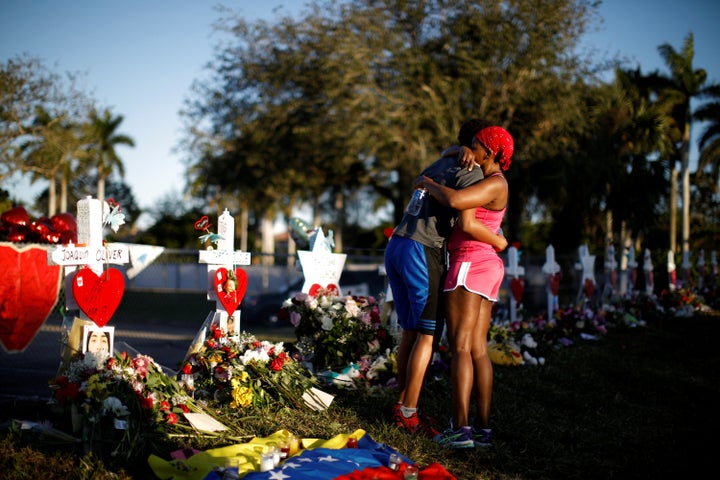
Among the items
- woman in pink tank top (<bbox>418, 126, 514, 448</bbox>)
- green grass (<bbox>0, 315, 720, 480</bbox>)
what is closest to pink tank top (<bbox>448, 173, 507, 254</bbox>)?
woman in pink tank top (<bbox>418, 126, 514, 448</bbox>)

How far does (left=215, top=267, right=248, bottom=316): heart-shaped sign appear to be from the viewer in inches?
200

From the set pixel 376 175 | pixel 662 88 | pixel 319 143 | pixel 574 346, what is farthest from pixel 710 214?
pixel 574 346

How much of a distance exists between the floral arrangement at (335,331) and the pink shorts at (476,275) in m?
1.79

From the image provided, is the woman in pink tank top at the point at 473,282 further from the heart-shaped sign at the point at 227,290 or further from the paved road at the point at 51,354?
the paved road at the point at 51,354

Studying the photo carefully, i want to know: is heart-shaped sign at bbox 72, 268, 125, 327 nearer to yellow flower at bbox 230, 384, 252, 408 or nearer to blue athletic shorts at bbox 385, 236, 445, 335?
yellow flower at bbox 230, 384, 252, 408

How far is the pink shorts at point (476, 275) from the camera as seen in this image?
395cm

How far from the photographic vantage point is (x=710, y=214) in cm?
4456

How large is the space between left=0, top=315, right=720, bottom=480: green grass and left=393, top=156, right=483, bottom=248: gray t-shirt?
1202 millimetres

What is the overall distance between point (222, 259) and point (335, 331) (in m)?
1.18

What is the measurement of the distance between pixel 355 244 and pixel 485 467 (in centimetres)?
4828

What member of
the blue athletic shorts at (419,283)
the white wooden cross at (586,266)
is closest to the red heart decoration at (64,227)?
the blue athletic shorts at (419,283)

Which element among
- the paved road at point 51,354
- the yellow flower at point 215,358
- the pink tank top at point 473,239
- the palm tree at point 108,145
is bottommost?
the paved road at point 51,354

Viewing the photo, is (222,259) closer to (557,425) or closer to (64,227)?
(557,425)

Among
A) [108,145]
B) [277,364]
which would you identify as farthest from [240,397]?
[108,145]
